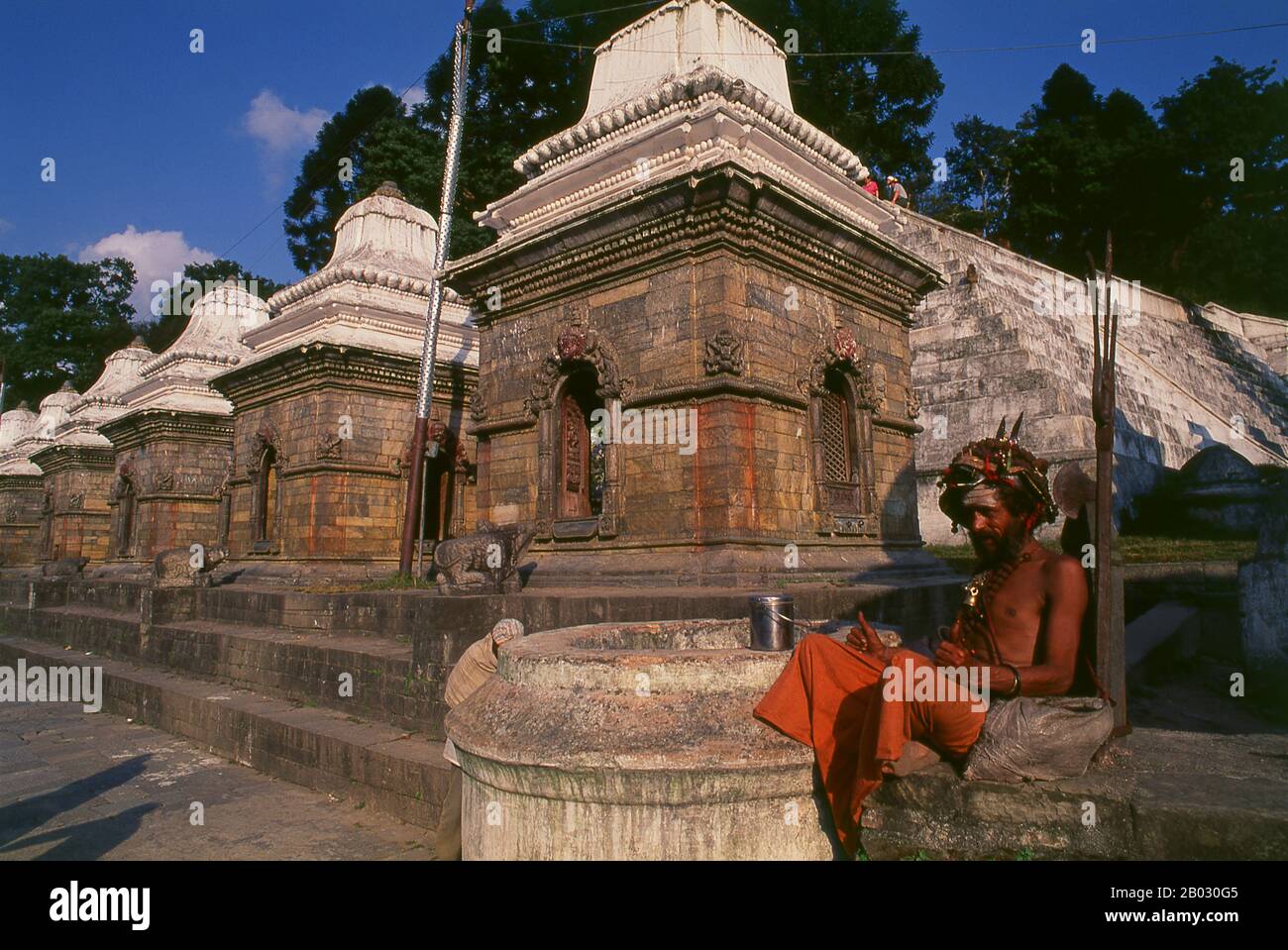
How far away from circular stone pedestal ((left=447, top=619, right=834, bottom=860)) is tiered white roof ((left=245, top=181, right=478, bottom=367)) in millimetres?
12966

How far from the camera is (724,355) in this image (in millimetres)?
8062

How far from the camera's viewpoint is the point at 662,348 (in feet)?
28.4

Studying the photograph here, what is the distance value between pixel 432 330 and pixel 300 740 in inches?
322

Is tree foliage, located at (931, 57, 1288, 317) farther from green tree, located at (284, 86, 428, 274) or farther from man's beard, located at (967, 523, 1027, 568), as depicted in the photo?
man's beard, located at (967, 523, 1027, 568)

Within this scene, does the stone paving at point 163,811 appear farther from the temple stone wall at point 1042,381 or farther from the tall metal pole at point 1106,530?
the temple stone wall at point 1042,381

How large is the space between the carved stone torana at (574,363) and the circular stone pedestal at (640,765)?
5.76 metres

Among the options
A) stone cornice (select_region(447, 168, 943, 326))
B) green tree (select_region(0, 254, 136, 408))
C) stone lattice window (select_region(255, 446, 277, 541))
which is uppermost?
green tree (select_region(0, 254, 136, 408))

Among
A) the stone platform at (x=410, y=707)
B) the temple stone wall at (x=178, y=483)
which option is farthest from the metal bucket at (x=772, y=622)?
the temple stone wall at (x=178, y=483)

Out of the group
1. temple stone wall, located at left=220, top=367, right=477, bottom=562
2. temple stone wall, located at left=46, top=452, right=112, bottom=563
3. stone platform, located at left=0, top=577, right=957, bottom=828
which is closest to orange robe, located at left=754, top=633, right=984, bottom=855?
stone platform, located at left=0, top=577, right=957, bottom=828

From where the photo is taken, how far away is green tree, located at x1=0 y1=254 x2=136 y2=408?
156ft

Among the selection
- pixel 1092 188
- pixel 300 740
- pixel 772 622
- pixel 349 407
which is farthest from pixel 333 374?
pixel 1092 188

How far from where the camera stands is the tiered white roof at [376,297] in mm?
15969

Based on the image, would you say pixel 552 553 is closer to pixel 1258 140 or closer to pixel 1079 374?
pixel 1079 374
